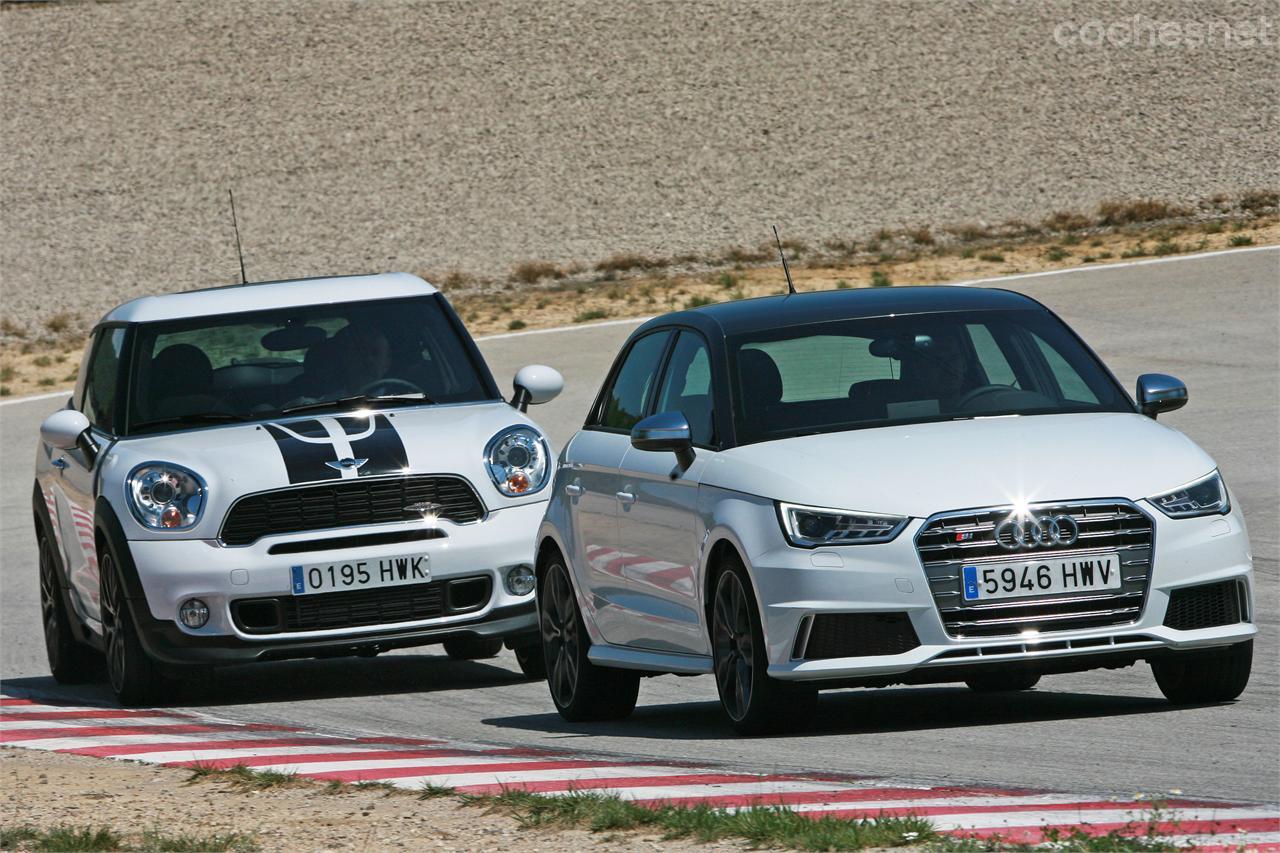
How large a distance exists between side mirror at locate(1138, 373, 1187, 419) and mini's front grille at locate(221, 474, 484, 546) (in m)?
3.68

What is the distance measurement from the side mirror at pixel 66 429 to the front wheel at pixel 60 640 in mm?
1047

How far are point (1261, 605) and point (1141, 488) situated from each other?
5286mm

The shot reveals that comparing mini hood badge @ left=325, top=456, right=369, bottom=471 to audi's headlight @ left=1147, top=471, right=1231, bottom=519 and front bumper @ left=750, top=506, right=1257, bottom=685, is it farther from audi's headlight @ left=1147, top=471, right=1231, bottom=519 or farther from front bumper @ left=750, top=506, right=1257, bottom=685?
audi's headlight @ left=1147, top=471, right=1231, bottom=519

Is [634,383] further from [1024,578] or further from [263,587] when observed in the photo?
[1024,578]

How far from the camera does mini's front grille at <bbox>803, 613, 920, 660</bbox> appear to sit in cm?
788

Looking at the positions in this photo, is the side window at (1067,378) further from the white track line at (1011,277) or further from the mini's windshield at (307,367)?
the white track line at (1011,277)

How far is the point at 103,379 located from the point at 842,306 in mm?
4924

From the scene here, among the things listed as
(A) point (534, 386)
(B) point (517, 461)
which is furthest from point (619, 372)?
(A) point (534, 386)

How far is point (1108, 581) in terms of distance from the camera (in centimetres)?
795

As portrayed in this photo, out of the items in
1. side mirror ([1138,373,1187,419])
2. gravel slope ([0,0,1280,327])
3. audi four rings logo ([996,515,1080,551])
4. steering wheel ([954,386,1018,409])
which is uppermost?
steering wheel ([954,386,1018,409])

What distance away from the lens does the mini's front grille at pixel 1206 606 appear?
8.07 meters

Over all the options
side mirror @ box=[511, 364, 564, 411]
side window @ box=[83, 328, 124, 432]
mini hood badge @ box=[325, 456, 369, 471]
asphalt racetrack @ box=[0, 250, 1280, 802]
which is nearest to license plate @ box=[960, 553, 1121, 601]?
asphalt racetrack @ box=[0, 250, 1280, 802]

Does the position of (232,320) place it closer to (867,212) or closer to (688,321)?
(688,321)

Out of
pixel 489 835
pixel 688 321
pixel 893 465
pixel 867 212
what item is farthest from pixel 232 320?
pixel 867 212
